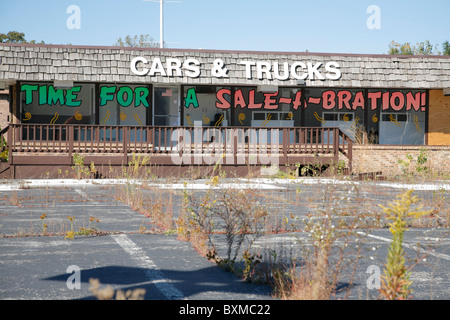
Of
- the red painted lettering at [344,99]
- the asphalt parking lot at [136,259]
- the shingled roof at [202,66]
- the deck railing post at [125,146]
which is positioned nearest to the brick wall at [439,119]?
the shingled roof at [202,66]

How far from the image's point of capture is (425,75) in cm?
2258

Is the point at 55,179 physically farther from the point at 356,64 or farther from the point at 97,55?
the point at 356,64

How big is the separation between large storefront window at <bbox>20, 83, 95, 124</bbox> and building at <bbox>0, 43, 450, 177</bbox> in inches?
1.6

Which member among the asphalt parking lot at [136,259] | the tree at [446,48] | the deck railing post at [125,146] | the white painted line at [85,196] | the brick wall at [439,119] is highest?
the tree at [446,48]

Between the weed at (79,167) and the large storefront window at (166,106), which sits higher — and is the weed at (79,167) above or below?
below

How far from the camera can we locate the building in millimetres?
19391

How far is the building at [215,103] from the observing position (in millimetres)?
19391

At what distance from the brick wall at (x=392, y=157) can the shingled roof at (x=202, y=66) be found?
8.64 feet

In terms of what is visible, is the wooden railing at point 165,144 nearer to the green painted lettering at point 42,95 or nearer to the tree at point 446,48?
the green painted lettering at point 42,95

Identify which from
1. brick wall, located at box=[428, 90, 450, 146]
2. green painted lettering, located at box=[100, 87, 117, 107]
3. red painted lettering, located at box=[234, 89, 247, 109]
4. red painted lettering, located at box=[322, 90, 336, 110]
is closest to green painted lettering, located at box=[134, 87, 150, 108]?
green painted lettering, located at box=[100, 87, 117, 107]

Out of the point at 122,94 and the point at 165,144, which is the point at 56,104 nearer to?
the point at 122,94

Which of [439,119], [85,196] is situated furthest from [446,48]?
[85,196]

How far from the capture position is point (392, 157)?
2191 centimetres
